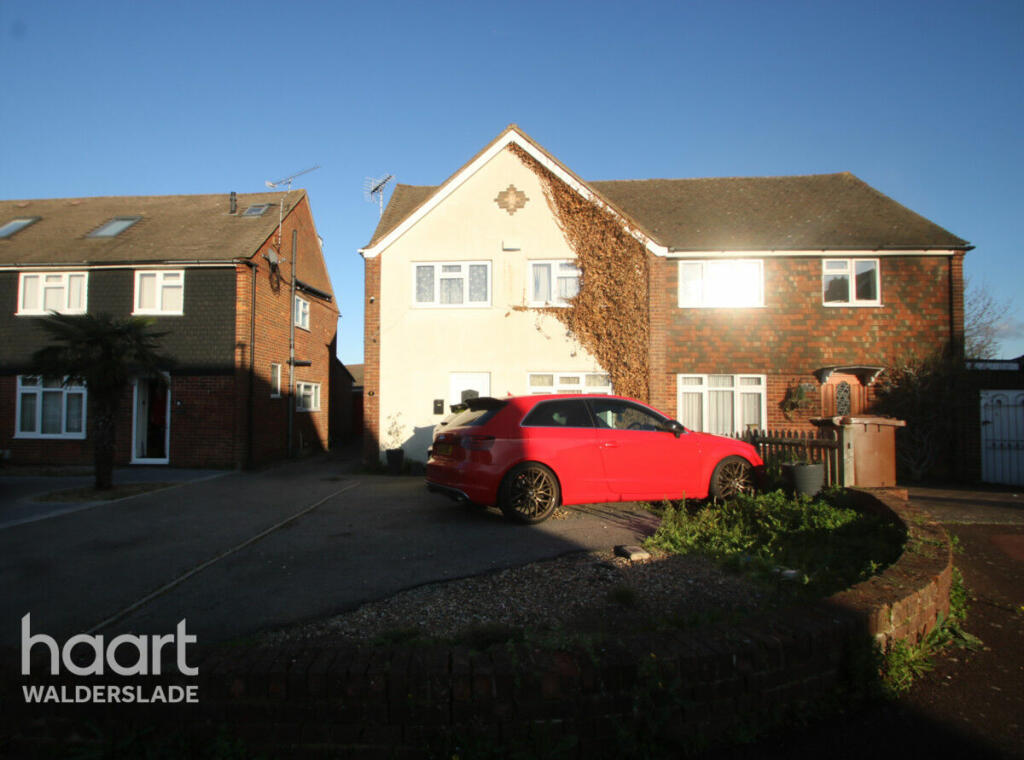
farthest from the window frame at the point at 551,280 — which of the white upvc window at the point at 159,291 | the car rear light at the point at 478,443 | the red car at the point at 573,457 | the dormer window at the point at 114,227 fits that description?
the dormer window at the point at 114,227

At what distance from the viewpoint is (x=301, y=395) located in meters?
18.7

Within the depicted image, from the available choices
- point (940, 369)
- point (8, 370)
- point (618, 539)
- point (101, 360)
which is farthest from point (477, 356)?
point (8, 370)

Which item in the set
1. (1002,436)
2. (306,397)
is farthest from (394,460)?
(1002,436)

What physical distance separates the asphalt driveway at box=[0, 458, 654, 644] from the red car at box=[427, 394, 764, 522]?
377mm

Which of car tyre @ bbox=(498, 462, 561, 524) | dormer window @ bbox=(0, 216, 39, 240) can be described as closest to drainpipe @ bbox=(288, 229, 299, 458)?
dormer window @ bbox=(0, 216, 39, 240)

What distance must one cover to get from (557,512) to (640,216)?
10.6 meters

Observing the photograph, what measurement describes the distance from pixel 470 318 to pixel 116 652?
10718 millimetres

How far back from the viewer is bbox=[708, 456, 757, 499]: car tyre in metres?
7.26

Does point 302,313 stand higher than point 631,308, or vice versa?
point 302,313

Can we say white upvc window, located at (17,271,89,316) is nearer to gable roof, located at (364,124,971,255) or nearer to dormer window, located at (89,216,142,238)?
dormer window, located at (89,216,142,238)

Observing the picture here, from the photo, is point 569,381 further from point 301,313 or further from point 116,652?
point 116,652

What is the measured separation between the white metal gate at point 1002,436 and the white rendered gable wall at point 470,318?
8313mm

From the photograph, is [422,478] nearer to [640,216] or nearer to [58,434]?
[640,216]

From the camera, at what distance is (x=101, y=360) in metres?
9.77
